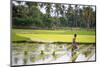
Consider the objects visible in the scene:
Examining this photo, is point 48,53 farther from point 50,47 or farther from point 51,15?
point 51,15

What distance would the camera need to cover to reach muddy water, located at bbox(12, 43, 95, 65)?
2273 millimetres

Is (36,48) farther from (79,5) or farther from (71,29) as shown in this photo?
(79,5)

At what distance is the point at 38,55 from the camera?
2355mm

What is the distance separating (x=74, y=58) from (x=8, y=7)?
3.45 ft

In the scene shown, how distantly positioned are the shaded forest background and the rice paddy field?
0.24ft

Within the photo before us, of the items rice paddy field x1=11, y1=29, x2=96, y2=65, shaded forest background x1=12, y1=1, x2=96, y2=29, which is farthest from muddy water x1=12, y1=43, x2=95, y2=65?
shaded forest background x1=12, y1=1, x2=96, y2=29

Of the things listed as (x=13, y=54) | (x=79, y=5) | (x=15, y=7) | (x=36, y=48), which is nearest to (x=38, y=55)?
(x=36, y=48)

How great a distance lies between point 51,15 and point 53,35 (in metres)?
0.25

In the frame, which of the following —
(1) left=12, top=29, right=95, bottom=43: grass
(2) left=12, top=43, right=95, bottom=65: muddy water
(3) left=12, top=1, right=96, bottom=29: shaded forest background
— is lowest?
(2) left=12, top=43, right=95, bottom=65: muddy water

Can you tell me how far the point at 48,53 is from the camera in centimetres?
240

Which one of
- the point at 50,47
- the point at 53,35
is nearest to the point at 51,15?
the point at 53,35

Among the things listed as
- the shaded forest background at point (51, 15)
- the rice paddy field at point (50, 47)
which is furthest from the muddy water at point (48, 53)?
the shaded forest background at point (51, 15)

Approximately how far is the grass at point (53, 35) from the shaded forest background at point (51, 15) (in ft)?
0.19

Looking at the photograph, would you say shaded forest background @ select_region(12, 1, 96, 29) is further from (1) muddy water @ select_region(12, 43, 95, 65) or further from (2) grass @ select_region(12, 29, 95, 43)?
(1) muddy water @ select_region(12, 43, 95, 65)
